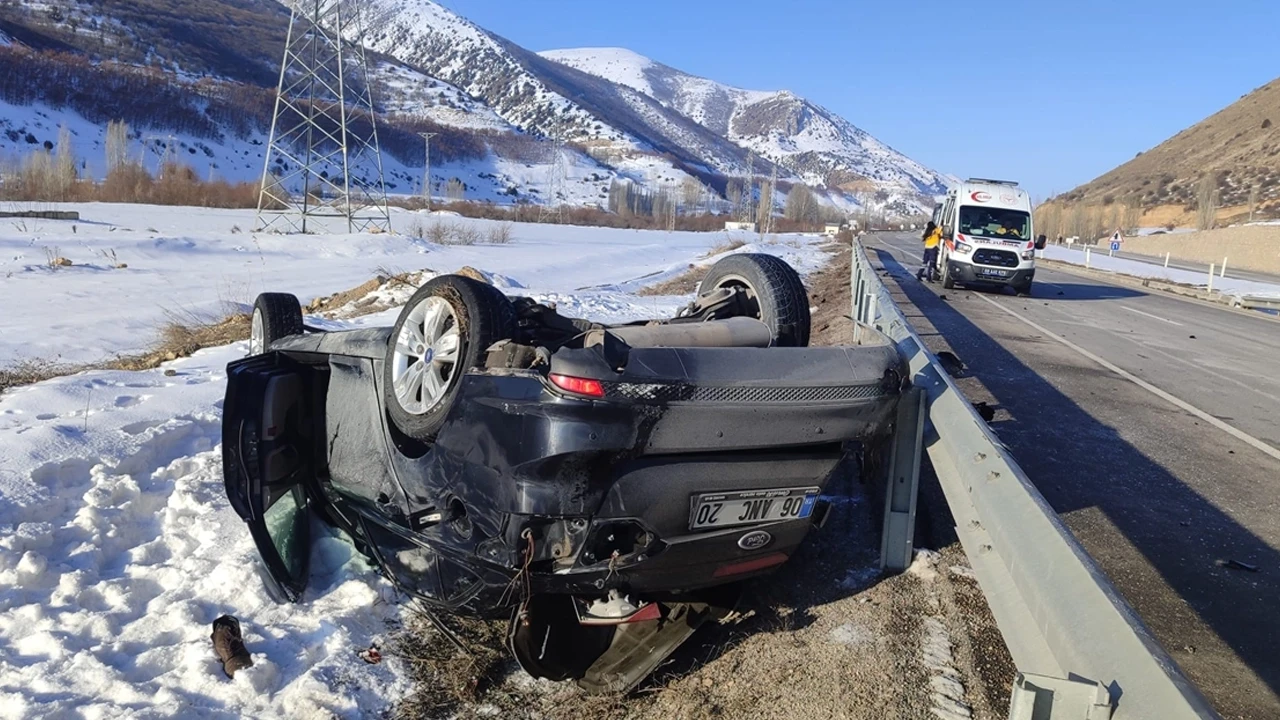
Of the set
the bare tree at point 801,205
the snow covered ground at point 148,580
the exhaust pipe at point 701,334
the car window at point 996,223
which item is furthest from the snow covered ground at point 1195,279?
the bare tree at point 801,205

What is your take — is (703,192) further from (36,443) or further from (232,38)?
(36,443)

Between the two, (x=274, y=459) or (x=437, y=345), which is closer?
(x=437, y=345)

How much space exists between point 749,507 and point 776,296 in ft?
4.40

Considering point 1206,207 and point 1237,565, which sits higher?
point 1206,207

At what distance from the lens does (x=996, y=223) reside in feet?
64.1

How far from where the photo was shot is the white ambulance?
18641 millimetres

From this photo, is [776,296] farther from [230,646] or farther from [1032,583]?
[230,646]

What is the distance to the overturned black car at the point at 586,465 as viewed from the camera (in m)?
2.63

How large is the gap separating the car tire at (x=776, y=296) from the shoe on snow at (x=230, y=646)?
247 centimetres

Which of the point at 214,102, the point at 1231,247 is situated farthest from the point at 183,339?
the point at 214,102

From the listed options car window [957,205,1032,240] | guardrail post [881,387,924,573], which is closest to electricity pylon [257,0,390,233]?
car window [957,205,1032,240]

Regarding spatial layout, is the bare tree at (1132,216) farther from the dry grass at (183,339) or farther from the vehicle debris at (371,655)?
the vehicle debris at (371,655)

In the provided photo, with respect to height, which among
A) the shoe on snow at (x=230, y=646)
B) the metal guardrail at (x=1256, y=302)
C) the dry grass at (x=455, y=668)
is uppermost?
the metal guardrail at (x=1256, y=302)

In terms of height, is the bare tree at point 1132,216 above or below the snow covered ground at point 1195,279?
above
